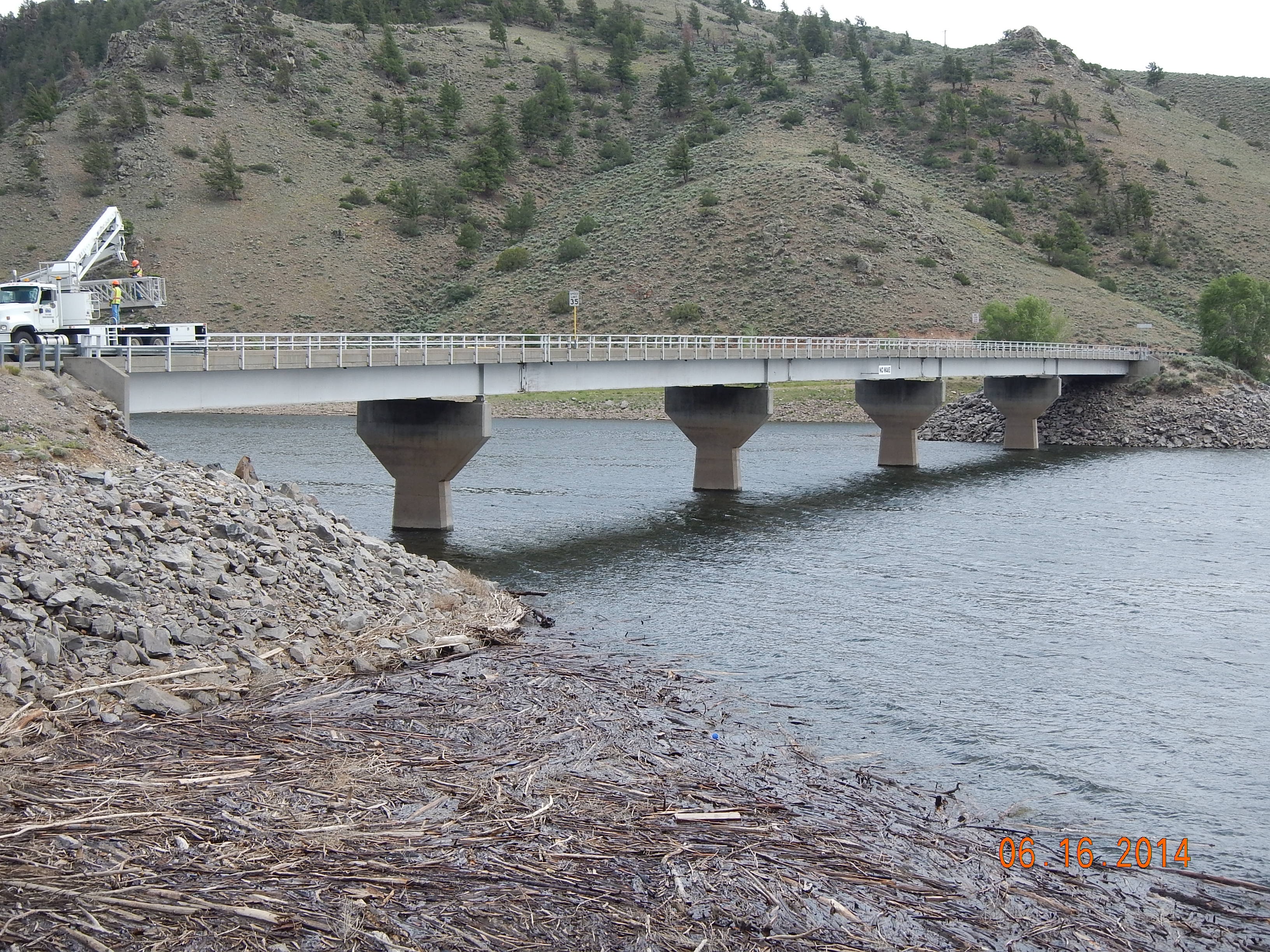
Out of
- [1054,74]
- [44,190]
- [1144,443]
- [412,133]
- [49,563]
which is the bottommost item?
[1144,443]

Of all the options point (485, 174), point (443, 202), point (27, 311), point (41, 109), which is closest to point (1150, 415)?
point (27, 311)

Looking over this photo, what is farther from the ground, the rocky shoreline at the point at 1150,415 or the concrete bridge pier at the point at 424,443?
the concrete bridge pier at the point at 424,443

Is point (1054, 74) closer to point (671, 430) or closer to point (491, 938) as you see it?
point (671, 430)

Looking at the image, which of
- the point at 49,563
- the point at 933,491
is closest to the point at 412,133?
the point at 933,491

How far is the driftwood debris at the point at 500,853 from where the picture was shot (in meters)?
12.1

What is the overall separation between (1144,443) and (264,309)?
7792cm

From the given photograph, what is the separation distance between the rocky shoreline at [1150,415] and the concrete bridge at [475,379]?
1228 cm

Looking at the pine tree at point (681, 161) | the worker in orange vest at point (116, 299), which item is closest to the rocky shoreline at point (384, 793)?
Answer: the worker in orange vest at point (116, 299)

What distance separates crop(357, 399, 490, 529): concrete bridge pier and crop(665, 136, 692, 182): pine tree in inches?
3872

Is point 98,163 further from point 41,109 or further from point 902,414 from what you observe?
point 902,414

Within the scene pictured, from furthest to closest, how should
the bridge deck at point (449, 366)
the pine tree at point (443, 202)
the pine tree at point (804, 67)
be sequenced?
the pine tree at point (804, 67) → the pine tree at point (443, 202) → the bridge deck at point (449, 366)

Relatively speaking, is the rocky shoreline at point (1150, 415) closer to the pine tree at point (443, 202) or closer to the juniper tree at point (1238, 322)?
the juniper tree at point (1238, 322)

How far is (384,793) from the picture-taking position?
50.9 feet

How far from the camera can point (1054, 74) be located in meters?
172
